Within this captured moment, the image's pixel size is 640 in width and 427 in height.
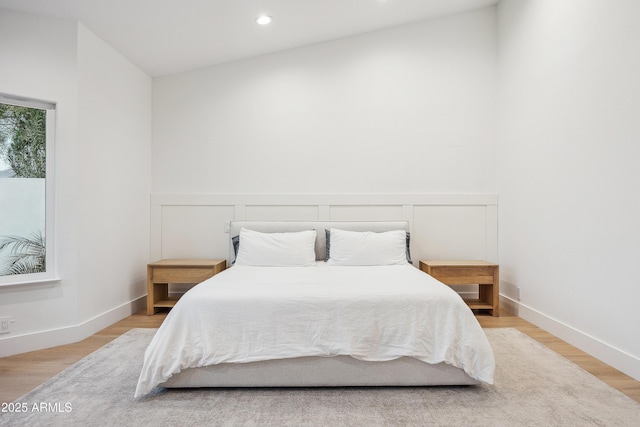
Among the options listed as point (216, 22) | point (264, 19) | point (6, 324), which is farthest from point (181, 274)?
point (264, 19)

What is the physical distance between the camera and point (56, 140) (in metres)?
2.97

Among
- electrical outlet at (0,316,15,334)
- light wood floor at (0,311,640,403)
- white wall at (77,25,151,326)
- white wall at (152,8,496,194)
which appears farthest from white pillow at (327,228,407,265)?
electrical outlet at (0,316,15,334)

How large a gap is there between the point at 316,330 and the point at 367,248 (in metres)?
1.48

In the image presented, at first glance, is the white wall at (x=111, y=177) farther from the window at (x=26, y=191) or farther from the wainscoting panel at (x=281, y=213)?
the wainscoting panel at (x=281, y=213)

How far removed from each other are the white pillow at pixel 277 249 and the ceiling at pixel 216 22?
2.00 m

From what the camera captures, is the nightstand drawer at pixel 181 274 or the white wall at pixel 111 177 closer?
the white wall at pixel 111 177

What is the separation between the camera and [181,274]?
12.2 ft

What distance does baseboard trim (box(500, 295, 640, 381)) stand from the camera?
2.33 meters

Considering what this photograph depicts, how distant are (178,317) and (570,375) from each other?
8.12ft

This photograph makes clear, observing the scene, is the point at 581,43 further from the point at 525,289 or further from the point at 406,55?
the point at 525,289

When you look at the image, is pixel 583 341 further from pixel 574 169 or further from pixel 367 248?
pixel 367 248

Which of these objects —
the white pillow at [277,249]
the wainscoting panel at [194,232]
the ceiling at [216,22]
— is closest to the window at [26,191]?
the ceiling at [216,22]

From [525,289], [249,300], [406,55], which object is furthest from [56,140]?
[525,289]

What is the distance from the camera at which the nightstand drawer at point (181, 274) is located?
3697 mm
